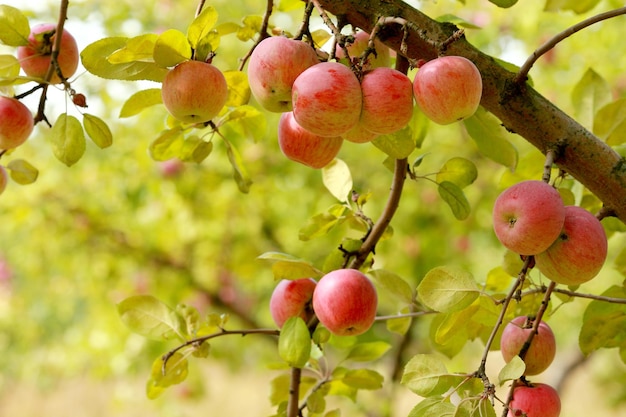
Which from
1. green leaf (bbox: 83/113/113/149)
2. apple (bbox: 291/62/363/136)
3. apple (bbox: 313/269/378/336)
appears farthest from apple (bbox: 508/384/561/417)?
green leaf (bbox: 83/113/113/149)

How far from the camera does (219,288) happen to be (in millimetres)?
3107

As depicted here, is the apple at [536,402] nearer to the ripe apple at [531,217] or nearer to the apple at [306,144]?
the ripe apple at [531,217]

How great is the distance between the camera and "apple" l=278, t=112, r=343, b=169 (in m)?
0.64

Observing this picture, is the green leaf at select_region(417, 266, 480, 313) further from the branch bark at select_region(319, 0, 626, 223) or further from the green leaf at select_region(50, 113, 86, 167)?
the green leaf at select_region(50, 113, 86, 167)

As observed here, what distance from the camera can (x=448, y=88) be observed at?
0.52 metres

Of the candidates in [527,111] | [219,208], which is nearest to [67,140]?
[527,111]

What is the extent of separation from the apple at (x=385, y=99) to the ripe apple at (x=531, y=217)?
0.36ft

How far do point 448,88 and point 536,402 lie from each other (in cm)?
27

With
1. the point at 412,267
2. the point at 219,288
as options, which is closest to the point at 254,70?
the point at 412,267

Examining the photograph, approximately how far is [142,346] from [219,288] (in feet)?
1.46

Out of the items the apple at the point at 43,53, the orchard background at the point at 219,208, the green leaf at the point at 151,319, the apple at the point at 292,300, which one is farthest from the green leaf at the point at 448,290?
the orchard background at the point at 219,208

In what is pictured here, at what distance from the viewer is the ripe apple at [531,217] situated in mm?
533

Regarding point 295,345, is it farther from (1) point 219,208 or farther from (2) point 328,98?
(1) point 219,208

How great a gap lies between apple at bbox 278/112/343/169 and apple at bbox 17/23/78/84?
0.79 feet
